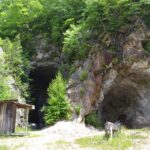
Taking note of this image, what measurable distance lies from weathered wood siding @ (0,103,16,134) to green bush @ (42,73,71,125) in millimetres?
4106

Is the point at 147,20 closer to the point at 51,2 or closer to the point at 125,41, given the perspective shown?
the point at 125,41

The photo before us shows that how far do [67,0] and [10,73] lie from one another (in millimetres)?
9750

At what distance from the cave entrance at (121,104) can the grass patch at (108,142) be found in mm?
13580

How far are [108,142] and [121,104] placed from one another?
58.4 ft

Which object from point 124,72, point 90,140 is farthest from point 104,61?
point 90,140

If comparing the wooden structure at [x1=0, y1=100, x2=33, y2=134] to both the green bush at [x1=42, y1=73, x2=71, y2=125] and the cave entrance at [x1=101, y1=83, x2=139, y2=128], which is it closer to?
the green bush at [x1=42, y1=73, x2=71, y2=125]

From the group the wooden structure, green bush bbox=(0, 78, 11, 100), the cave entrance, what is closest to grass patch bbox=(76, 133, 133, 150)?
the wooden structure

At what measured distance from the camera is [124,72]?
29.5 meters

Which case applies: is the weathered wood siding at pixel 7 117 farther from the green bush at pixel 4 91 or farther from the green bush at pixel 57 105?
the green bush at pixel 57 105

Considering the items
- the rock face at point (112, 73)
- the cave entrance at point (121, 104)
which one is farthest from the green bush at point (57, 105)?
the cave entrance at point (121, 104)

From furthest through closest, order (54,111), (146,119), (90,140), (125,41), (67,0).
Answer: (67,0), (146,119), (125,41), (54,111), (90,140)

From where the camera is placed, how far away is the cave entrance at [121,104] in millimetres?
32094

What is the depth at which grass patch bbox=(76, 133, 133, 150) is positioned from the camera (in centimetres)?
1570

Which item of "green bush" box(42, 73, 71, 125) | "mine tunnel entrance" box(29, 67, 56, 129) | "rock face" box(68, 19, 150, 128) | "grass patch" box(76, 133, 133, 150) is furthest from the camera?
"mine tunnel entrance" box(29, 67, 56, 129)
